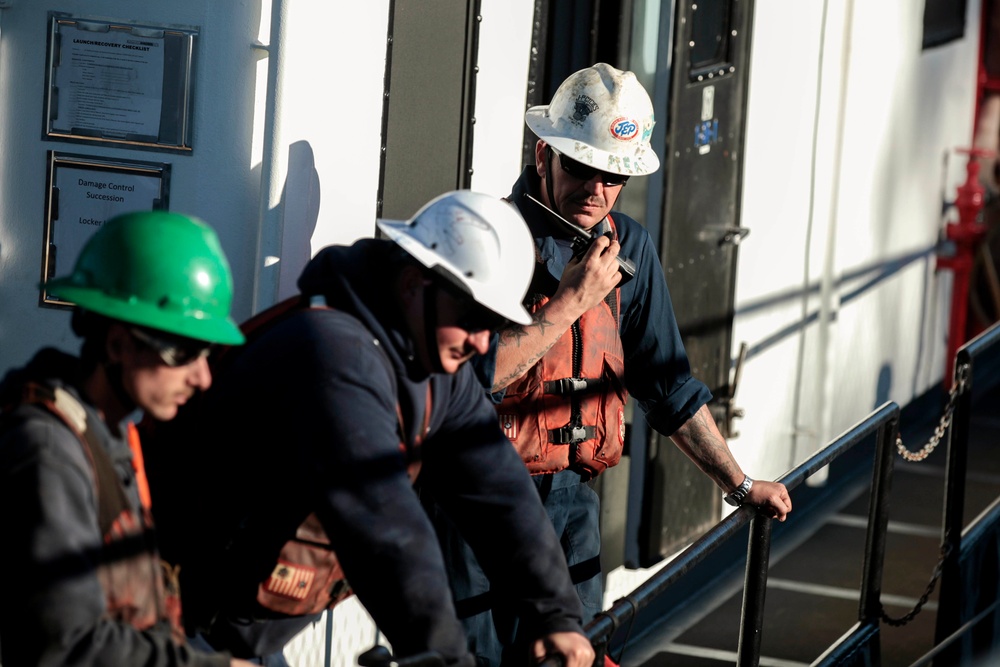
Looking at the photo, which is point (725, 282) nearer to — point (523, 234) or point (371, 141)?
point (371, 141)

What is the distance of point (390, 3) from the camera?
3.99m

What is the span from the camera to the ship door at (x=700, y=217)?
5.47m

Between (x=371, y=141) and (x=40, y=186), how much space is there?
87 cm

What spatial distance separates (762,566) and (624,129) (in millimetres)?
1214

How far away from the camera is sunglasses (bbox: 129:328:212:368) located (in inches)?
90.2

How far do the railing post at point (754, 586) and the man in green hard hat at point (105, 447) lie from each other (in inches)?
73.5

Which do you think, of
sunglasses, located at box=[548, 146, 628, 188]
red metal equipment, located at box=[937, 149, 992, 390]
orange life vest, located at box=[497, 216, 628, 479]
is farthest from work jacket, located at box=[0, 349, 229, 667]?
red metal equipment, located at box=[937, 149, 992, 390]

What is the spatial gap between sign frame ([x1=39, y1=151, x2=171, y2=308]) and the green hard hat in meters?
1.38

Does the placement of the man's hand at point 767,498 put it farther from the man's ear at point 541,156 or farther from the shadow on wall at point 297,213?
the shadow on wall at point 297,213

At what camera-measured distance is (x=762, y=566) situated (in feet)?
12.9

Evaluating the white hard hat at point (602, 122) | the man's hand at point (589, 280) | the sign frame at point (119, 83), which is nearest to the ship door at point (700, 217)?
the white hard hat at point (602, 122)

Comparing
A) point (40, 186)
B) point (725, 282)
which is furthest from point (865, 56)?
point (40, 186)

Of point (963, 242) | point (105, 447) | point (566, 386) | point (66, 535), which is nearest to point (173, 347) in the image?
point (105, 447)

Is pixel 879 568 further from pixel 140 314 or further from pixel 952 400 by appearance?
pixel 140 314
